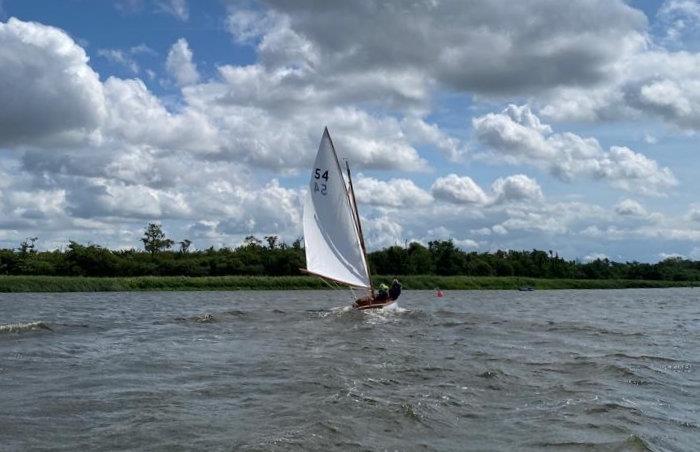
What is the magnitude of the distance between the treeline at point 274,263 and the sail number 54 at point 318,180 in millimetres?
70896

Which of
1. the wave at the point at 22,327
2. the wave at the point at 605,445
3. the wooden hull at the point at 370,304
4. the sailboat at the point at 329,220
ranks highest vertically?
the sailboat at the point at 329,220

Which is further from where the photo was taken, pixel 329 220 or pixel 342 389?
pixel 329 220

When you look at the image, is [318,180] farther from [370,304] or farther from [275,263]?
[275,263]

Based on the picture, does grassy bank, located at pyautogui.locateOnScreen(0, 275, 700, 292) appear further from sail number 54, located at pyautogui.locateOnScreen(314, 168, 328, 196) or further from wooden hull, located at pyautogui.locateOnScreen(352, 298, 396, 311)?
sail number 54, located at pyautogui.locateOnScreen(314, 168, 328, 196)

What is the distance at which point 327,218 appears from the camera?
138ft

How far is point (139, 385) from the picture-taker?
61.1 ft

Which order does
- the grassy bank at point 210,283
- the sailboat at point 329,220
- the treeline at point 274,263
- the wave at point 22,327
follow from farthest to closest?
the treeline at point 274,263 → the grassy bank at point 210,283 → the sailboat at point 329,220 → the wave at point 22,327

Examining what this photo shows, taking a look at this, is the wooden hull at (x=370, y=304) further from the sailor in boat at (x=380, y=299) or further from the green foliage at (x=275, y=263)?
the green foliage at (x=275, y=263)

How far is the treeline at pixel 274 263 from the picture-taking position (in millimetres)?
104312

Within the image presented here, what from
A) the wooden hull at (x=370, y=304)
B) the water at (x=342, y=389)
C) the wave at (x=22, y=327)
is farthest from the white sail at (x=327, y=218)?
the wave at (x=22, y=327)

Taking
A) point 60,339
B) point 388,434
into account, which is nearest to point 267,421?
point 388,434

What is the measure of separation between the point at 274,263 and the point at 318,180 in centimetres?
7934

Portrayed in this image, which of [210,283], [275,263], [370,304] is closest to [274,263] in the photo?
[275,263]

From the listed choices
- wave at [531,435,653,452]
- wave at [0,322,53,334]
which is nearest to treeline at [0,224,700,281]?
wave at [0,322,53,334]
